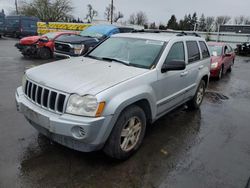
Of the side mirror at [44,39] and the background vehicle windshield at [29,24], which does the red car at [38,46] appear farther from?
the background vehicle windshield at [29,24]

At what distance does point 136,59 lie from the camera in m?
3.74

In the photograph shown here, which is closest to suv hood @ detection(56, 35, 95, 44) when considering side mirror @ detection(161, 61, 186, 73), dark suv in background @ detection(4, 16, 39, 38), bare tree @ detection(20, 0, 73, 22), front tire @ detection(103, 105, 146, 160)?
side mirror @ detection(161, 61, 186, 73)

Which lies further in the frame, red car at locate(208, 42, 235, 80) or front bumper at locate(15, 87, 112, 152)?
red car at locate(208, 42, 235, 80)

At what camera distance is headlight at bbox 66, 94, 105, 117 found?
2590mm

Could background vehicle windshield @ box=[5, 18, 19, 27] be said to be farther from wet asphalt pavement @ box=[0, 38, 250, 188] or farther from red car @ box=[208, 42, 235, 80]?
wet asphalt pavement @ box=[0, 38, 250, 188]

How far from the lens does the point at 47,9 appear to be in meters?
45.8

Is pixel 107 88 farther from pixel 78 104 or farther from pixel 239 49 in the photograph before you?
pixel 239 49

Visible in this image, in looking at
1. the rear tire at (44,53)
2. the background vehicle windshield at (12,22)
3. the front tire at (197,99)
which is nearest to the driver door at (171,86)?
the front tire at (197,99)

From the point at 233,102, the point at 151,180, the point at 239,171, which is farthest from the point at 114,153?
the point at 233,102

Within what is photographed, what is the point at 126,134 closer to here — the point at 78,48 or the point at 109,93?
the point at 109,93

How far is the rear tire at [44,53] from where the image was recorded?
11.6 m

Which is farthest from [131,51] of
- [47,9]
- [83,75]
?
[47,9]

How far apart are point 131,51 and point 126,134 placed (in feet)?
5.02

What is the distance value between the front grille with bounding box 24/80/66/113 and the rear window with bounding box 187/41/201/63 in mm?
2906
